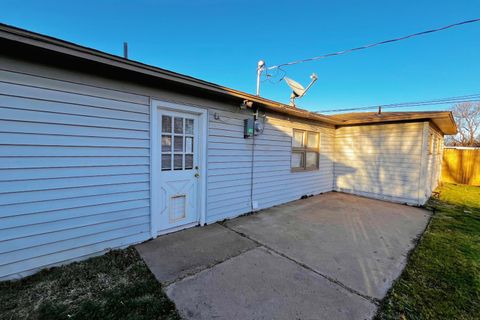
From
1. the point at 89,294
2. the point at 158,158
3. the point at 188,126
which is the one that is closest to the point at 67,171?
the point at 158,158

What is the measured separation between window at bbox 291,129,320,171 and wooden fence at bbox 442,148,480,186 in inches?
362

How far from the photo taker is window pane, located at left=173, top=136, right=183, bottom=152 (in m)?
3.48

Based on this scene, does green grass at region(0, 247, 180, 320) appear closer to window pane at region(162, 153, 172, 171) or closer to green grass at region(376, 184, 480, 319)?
window pane at region(162, 153, 172, 171)

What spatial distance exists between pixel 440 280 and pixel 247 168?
3292 mm

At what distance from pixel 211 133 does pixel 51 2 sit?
4191 millimetres

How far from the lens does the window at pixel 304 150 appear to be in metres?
5.85

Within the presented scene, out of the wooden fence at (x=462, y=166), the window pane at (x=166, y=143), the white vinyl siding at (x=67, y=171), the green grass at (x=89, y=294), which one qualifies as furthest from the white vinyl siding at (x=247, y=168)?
the wooden fence at (x=462, y=166)

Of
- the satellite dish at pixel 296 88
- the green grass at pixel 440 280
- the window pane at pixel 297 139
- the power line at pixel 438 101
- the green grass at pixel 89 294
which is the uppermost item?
the power line at pixel 438 101

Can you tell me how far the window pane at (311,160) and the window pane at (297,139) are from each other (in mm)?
542

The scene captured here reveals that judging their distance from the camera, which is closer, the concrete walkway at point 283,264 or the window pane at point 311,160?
the concrete walkway at point 283,264

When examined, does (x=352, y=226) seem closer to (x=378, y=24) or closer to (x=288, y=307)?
(x=288, y=307)

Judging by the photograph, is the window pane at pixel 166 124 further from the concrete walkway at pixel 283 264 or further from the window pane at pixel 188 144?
the concrete walkway at pixel 283 264

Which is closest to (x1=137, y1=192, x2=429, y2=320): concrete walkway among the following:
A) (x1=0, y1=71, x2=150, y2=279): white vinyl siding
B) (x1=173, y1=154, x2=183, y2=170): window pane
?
(x1=0, y1=71, x2=150, y2=279): white vinyl siding

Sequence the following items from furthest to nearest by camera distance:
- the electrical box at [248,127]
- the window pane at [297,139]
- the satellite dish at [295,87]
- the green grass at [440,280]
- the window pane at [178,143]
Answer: the satellite dish at [295,87]
the window pane at [297,139]
the electrical box at [248,127]
the window pane at [178,143]
the green grass at [440,280]
